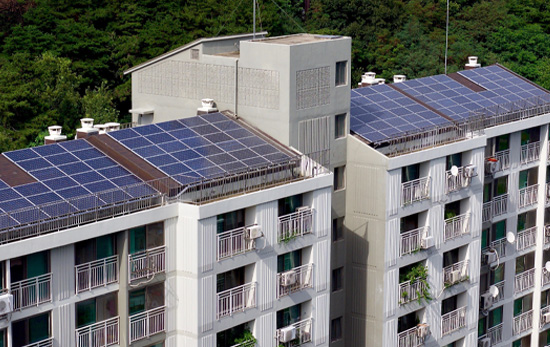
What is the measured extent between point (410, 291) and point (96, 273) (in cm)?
1670

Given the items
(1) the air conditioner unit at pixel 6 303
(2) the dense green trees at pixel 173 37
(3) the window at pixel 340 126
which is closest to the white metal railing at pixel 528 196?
(3) the window at pixel 340 126

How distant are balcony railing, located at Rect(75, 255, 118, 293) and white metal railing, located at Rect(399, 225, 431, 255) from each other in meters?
14.8

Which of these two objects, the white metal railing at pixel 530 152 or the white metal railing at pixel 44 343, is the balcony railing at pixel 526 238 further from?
the white metal railing at pixel 44 343

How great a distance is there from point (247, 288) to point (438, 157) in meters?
12.2

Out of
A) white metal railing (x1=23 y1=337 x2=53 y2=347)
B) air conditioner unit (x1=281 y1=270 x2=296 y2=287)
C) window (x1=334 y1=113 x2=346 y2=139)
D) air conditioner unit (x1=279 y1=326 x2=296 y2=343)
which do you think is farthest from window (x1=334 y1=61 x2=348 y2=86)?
white metal railing (x1=23 y1=337 x2=53 y2=347)

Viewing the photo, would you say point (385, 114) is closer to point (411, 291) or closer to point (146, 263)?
point (411, 291)

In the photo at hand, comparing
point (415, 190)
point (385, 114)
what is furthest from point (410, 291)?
point (385, 114)

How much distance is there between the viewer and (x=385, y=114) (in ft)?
177

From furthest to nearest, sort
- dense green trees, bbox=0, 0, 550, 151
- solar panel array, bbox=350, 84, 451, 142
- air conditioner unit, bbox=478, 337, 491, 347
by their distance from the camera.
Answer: dense green trees, bbox=0, 0, 550, 151, air conditioner unit, bbox=478, 337, 491, 347, solar panel array, bbox=350, 84, 451, 142

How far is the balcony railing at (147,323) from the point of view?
39.8m

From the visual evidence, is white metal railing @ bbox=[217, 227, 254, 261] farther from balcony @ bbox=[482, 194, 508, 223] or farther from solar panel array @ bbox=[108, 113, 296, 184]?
balcony @ bbox=[482, 194, 508, 223]

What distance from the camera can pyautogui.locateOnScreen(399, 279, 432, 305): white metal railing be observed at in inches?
1976

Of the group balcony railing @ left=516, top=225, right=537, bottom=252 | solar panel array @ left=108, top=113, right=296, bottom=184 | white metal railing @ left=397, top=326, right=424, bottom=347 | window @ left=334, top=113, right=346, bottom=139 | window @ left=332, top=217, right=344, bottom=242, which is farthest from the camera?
balcony railing @ left=516, top=225, right=537, bottom=252

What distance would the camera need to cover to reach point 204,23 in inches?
4183
